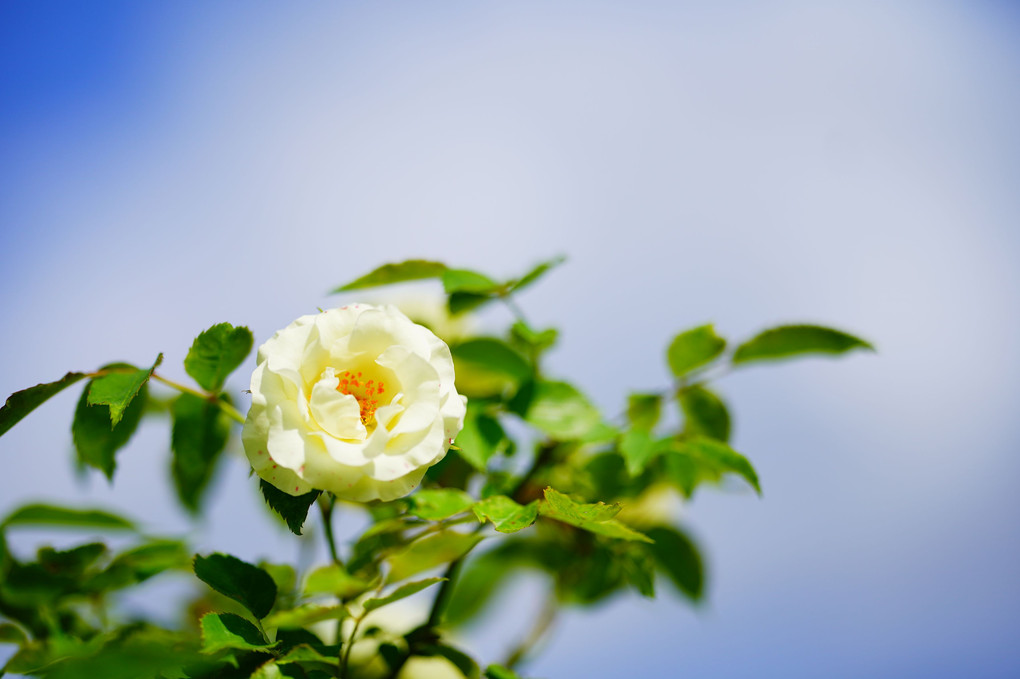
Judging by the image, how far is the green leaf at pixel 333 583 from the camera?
54 cm

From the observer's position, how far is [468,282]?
61 centimetres

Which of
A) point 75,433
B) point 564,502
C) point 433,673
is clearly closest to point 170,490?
point 75,433

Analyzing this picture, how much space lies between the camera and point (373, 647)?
691mm

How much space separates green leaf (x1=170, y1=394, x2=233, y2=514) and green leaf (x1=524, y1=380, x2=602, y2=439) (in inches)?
11.9

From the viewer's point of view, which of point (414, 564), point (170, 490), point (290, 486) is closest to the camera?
point (290, 486)

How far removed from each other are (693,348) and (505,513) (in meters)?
0.36

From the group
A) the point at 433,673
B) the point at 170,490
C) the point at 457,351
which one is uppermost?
the point at 457,351

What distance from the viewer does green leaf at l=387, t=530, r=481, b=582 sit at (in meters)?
0.52

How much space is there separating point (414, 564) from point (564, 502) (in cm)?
17

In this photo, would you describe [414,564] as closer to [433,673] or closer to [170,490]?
[433,673]

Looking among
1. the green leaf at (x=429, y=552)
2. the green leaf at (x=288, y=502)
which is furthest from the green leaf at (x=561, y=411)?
the green leaf at (x=288, y=502)

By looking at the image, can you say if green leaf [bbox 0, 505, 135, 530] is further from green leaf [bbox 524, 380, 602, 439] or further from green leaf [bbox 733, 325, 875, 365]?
green leaf [bbox 733, 325, 875, 365]

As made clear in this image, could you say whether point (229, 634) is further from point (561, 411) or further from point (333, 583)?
point (561, 411)

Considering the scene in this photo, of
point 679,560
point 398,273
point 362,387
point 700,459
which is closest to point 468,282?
point 398,273
